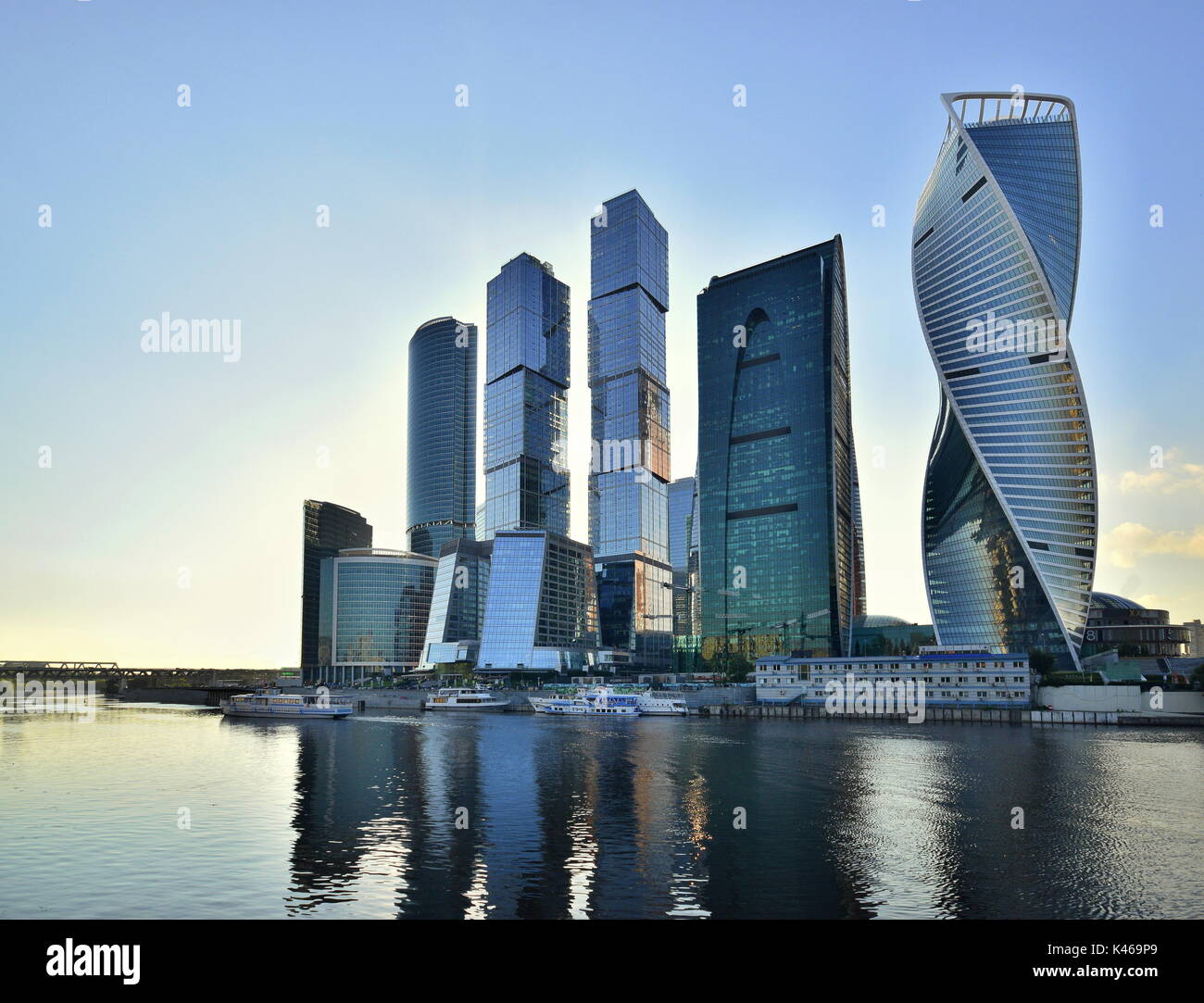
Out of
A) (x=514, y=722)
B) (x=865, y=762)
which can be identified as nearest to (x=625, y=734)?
(x=514, y=722)

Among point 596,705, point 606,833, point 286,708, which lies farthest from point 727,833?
point 286,708

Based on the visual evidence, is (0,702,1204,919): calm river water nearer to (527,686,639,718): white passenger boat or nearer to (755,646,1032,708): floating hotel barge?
(755,646,1032,708): floating hotel barge

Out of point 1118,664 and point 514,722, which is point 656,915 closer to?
point 514,722

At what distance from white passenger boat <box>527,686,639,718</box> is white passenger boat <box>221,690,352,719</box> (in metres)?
39.1

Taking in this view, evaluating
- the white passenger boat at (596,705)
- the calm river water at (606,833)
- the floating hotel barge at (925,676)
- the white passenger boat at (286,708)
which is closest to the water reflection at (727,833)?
the calm river water at (606,833)

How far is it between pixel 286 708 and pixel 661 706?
74309 millimetres

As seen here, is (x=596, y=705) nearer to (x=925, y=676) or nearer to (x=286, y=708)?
(x=925, y=676)

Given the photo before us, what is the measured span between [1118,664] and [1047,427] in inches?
2028

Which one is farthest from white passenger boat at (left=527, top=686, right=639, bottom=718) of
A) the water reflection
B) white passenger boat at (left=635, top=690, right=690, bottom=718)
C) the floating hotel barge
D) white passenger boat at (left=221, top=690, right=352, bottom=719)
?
the water reflection

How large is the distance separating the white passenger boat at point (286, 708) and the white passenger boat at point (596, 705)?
1539 inches

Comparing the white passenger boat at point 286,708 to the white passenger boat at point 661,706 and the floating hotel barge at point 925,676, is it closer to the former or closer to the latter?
the white passenger boat at point 661,706

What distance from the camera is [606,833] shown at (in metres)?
49.8

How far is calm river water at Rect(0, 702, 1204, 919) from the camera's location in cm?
3653
